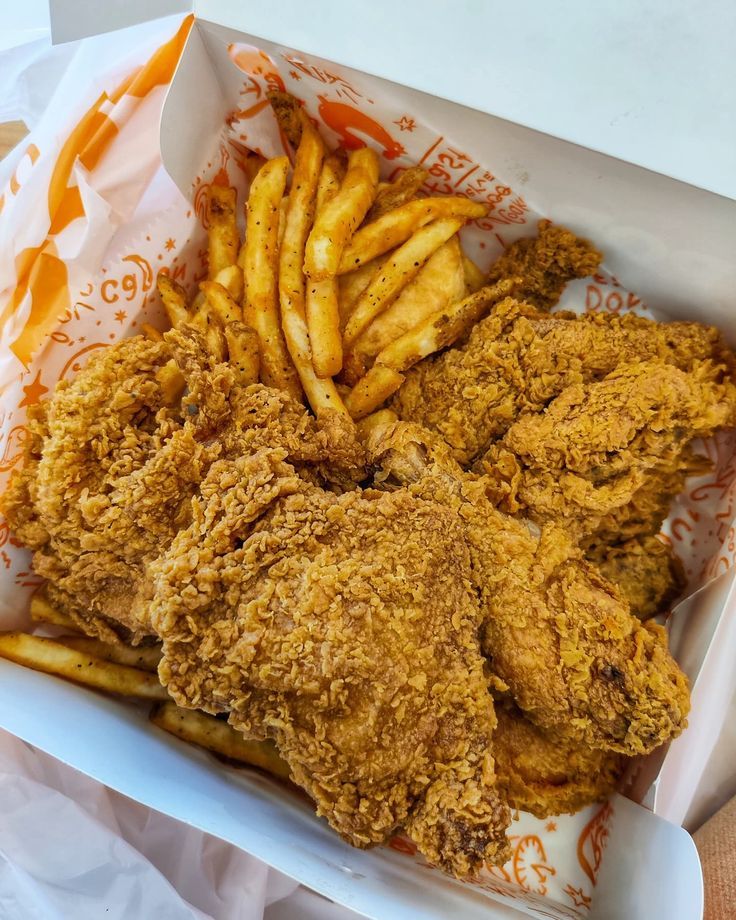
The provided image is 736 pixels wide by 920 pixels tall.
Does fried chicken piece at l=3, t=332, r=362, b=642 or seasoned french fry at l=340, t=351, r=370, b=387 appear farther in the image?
seasoned french fry at l=340, t=351, r=370, b=387

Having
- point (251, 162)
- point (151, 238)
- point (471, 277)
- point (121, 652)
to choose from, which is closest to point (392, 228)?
point (471, 277)

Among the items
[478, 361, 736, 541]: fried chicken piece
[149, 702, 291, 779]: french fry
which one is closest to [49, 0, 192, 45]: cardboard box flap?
[478, 361, 736, 541]: fried chicken piece

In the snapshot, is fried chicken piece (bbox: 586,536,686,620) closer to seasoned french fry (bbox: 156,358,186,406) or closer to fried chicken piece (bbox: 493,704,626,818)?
fried chicken piece (bbox: 493,704,626,818)

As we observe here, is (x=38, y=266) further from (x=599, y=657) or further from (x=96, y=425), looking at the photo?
(x=599, y=657)

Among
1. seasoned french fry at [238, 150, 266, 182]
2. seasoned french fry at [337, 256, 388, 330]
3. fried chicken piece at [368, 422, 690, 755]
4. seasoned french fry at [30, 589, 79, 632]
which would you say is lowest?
seasoned french fry at [30, 589, 79, 632]

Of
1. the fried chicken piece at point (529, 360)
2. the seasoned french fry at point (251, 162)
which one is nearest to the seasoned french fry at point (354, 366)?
the fried chicken piece at point (529, 360)

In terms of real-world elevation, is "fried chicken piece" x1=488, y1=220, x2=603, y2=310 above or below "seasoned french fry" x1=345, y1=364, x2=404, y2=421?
above

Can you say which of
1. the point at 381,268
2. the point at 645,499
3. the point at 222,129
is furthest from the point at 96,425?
the point at 645,499

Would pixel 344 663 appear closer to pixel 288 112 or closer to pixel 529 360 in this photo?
pixel 529 360
